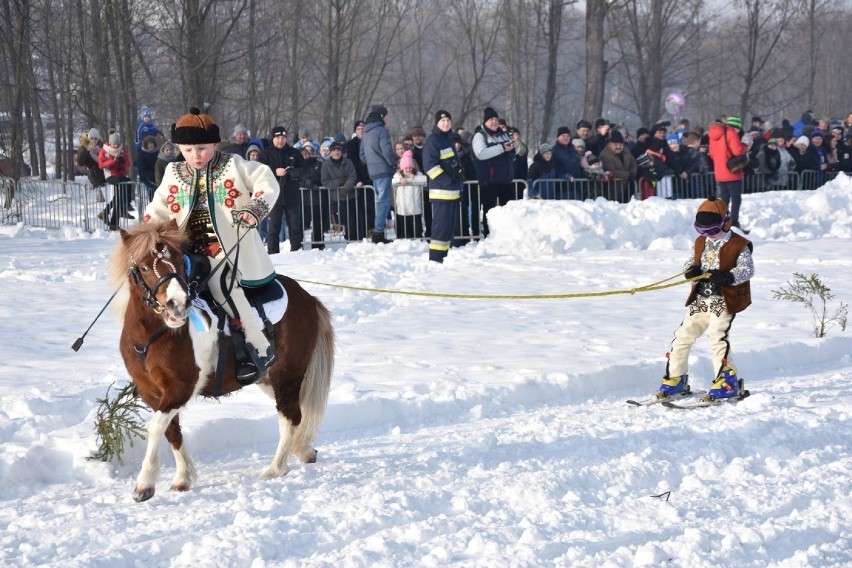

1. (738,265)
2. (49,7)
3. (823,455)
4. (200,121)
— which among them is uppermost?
(49,7)

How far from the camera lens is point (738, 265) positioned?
27.0 ft

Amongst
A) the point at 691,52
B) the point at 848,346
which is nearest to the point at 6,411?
the point at 848,346

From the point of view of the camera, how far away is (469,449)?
6.75m

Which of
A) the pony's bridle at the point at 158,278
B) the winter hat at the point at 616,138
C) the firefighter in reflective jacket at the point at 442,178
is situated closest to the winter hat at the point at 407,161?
the firefighter in reflective jacket at the point at 442,178

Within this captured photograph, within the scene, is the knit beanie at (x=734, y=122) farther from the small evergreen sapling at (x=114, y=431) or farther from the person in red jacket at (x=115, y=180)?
the small evergreen sapling at (x=114, y=431)

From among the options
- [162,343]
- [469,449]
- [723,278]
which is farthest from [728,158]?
[162,343]

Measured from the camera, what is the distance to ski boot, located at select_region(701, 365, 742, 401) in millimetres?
8203

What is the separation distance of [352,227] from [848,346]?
8497 millimetres

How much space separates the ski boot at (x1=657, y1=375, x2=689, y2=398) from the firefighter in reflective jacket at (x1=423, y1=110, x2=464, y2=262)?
6.70 m

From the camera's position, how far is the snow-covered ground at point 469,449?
16.3ft

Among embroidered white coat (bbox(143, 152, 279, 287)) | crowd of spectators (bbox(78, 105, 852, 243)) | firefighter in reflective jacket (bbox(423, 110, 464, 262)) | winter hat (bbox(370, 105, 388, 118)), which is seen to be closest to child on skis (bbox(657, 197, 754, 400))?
embroidered white coat (bbox(143, 152, 279, 287))

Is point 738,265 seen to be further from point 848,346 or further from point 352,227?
point 352,227

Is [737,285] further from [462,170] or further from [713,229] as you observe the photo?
[462,170]

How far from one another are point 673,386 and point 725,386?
37 centimetres
